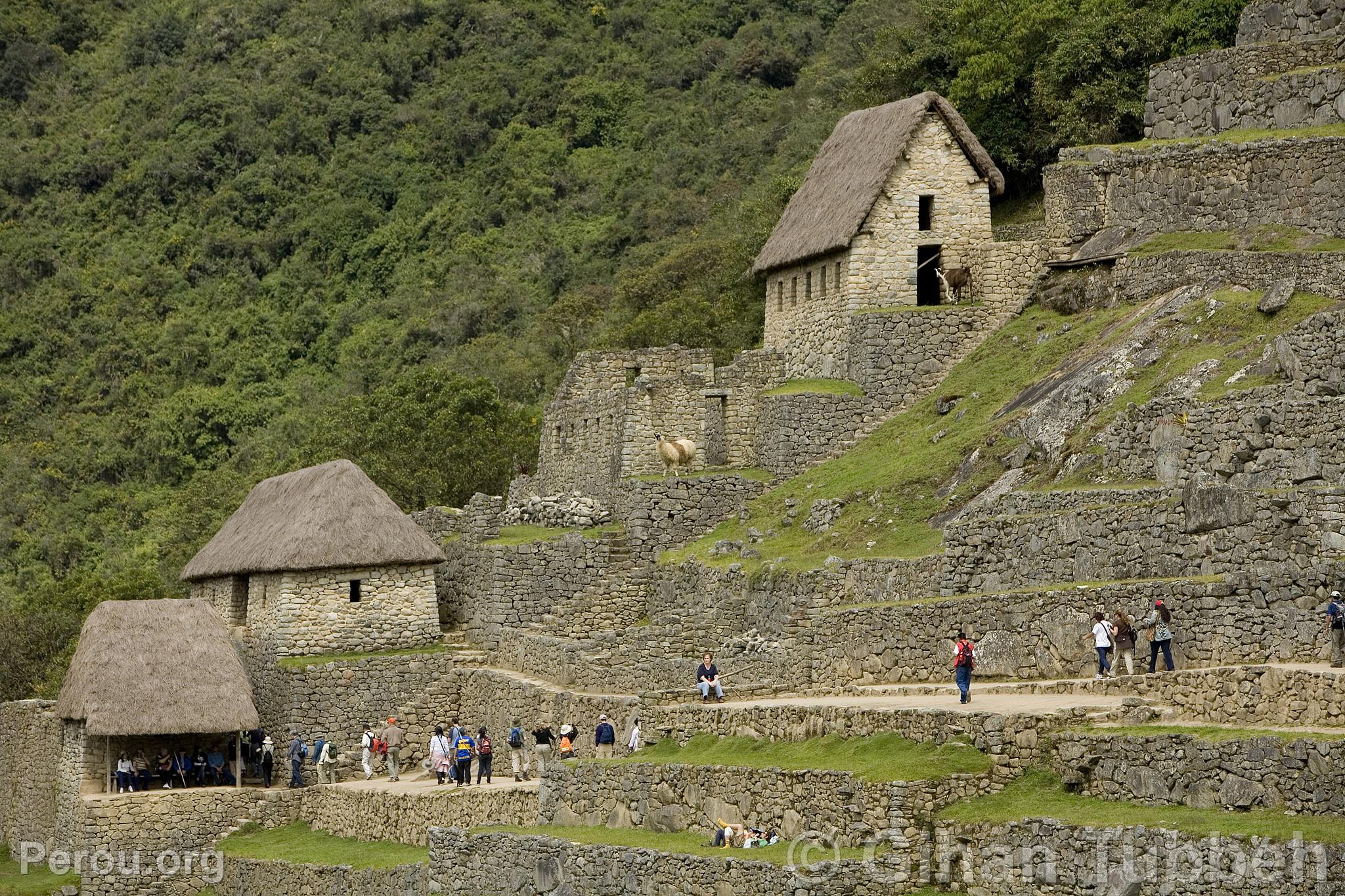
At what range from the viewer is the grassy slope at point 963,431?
35.1m

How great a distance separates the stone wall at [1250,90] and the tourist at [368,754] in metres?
16.2

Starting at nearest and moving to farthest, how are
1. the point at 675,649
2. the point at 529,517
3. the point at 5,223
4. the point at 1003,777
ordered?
the point at 1003,777
the point at 675,649
the point at 529,517
the point at 5,223

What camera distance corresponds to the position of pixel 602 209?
3401 inches

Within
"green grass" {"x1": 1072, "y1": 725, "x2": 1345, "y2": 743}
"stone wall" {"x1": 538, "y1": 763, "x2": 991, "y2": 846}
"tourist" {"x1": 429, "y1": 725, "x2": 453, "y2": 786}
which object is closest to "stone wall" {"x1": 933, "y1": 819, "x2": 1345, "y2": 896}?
"stone wall" {"x1": 538, "y1": 763, "x2": 991, "y2": 846}

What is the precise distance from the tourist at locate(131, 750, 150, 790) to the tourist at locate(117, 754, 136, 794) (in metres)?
0.12

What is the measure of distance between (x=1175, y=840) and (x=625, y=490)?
21320 mm

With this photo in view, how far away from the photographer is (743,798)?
28969 millimetres

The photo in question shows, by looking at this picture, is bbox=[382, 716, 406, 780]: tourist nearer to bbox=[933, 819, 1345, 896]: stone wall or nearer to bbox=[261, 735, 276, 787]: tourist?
bbox=[261, 735, 276, 787]: tourist

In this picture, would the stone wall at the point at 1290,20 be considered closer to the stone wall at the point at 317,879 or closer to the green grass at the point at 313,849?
the green grass at the point at 313,849

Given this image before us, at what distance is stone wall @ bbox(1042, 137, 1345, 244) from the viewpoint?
126 ft

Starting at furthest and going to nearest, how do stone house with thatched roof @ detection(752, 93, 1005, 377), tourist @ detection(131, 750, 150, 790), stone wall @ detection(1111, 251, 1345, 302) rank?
stone house with thatched roof @ detection(752, 93, 1005, 377)
tourist @ detection(131, 750, 150, 790)
stone wall @ detection(1111, 251, 1345, 302)

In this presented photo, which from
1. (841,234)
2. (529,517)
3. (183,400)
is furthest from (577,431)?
(183,400)

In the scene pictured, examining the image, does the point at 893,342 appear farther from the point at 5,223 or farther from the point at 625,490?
the point at 5,223

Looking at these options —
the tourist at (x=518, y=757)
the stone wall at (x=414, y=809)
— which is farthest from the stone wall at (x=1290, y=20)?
the stone wall at (x=414, y=809)
